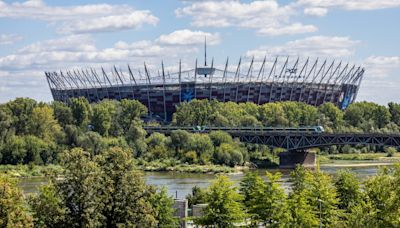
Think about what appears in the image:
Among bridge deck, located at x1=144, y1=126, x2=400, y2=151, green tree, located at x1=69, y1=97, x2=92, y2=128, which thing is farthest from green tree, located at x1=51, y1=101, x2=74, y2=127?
bridge deck, located at x1=144, y1=126, x2=400, y2=151

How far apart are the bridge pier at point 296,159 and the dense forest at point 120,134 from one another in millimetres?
3258

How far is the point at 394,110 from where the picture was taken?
6560 inches

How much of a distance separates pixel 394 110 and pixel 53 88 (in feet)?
233

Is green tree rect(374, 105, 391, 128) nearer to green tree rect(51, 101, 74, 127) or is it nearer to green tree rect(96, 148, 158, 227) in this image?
green tree rect(51, 101, 74, 127)

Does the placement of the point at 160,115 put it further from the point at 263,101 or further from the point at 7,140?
the point at 7,140

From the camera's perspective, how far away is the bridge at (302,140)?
113 metres

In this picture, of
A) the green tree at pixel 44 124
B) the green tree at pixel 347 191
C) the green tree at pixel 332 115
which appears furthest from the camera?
the green tree at pixel 332 115

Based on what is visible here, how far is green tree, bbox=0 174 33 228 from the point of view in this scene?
36375mm

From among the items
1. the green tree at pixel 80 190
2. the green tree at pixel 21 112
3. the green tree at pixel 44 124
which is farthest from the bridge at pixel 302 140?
the green tree at pixel 80 190

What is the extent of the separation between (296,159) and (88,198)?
267 feet

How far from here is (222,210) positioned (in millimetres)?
43125

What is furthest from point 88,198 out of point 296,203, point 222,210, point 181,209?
point 181,209

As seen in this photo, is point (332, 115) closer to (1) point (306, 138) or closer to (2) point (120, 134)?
(1) point (306, 138)

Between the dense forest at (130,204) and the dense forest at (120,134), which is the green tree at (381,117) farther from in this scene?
the dense forest at (130,204)
